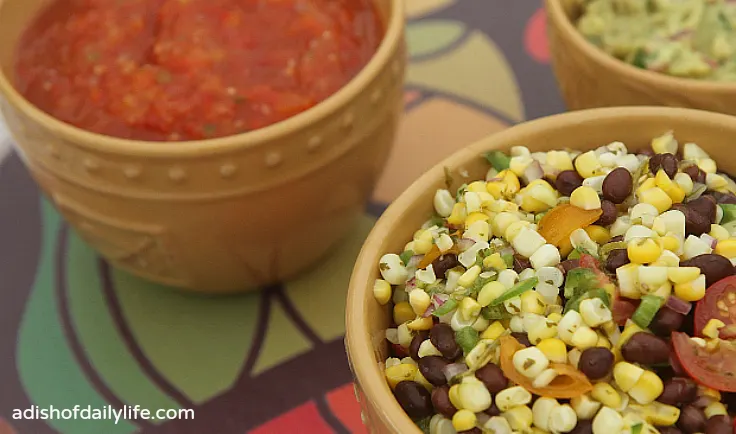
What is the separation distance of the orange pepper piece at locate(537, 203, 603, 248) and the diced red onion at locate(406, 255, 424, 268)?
150 millimetres

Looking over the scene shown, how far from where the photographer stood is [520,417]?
0.81 metres

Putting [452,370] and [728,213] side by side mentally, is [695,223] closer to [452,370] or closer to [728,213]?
[728,213]

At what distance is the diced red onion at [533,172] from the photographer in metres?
1.04

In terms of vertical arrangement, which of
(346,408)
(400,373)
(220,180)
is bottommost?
(346,408)

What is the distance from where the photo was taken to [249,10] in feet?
4.21

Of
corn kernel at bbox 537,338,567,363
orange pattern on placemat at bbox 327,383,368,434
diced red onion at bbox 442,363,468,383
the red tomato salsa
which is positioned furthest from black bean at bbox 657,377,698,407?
the red tomato salsa

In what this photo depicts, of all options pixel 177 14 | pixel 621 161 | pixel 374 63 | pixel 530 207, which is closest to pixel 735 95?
pixel 621 161

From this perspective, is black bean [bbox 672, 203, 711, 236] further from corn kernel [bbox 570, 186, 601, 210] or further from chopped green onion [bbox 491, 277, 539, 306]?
chopped green onion [bbox 491, 277, 539, 306]

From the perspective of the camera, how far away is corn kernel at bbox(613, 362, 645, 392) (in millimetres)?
796

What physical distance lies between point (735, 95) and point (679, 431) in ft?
1.91

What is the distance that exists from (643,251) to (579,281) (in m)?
0.07

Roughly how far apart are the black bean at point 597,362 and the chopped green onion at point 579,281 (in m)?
0.08

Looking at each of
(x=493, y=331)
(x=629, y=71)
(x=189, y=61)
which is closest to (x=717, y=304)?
(x=493, y=331)

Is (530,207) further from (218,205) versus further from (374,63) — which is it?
(218,205)
